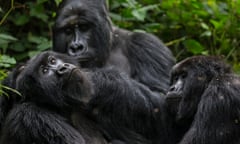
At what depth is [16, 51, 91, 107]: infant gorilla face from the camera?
20.2ft

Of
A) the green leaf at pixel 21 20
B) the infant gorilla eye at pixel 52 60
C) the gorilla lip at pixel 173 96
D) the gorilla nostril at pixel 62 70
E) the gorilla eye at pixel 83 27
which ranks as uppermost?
the gorilla eye at pixel 83 27

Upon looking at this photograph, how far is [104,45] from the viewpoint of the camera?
7359mm

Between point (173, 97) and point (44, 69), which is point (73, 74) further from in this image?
point (173, 97)

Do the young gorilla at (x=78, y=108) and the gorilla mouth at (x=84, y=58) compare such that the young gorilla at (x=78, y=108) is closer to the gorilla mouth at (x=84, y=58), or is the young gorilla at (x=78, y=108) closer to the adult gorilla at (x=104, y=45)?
the gorilla mouth at (x=84, y=58)

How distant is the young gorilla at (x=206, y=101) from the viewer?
6000 mm

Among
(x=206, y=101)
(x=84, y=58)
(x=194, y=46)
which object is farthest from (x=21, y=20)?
(x=206, y=101)

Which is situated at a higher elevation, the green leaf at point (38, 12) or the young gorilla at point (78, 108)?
the green leaf at point (38, 12)

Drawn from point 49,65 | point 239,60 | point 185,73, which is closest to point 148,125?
point 185,73

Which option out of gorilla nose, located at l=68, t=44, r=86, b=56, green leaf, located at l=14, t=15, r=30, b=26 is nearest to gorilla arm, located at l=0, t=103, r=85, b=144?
gorilla nose, located at l=68, t=44, r=86, b=56

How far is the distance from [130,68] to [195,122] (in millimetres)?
1596

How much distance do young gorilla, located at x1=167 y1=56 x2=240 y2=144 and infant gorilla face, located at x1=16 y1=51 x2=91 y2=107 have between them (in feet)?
2.62

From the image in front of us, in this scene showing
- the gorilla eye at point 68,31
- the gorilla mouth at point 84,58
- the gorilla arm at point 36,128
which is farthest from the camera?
the gorilla eye at point 68,31

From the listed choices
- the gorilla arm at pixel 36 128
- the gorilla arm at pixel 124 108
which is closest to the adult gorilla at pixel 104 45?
the gorilla arm at pixel 124 108

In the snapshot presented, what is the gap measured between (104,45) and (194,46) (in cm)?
152
